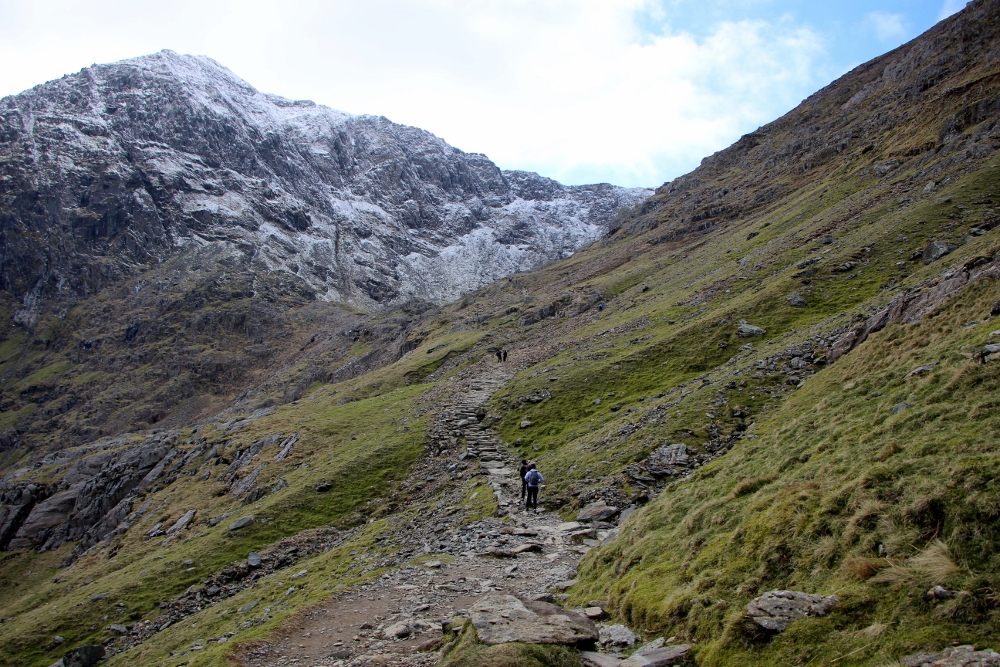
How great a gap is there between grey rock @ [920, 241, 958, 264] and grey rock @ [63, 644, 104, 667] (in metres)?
55.0

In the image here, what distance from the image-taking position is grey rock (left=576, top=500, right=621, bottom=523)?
2249cm

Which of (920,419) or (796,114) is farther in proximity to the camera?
(796,114)

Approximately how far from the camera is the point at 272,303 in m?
191

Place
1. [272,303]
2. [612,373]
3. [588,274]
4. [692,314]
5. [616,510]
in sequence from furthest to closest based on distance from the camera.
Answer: [272,303]
[588,274]
[692,314]
[612,373]
[616,510]

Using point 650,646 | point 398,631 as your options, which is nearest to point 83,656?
point 398,631

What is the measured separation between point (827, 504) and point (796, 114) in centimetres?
17213

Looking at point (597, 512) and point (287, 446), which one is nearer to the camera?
point (597, 512)

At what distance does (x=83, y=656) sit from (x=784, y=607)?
3065 cm

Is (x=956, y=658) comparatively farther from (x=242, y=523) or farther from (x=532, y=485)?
(x=242, y=523)

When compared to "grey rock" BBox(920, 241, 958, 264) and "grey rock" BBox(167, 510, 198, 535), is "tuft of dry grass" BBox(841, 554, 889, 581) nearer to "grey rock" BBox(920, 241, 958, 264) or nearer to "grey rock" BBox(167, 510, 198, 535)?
"grey rock" BBox(920, 241, 958, 264)

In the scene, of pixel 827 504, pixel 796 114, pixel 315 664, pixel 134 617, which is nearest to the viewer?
pixel 827 504

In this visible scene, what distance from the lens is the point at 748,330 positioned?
130 feet

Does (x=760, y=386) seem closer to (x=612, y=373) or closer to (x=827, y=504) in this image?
(x=612, y=373)

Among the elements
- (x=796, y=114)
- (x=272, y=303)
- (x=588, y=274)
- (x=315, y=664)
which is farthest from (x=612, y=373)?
(x=272, y=303)
